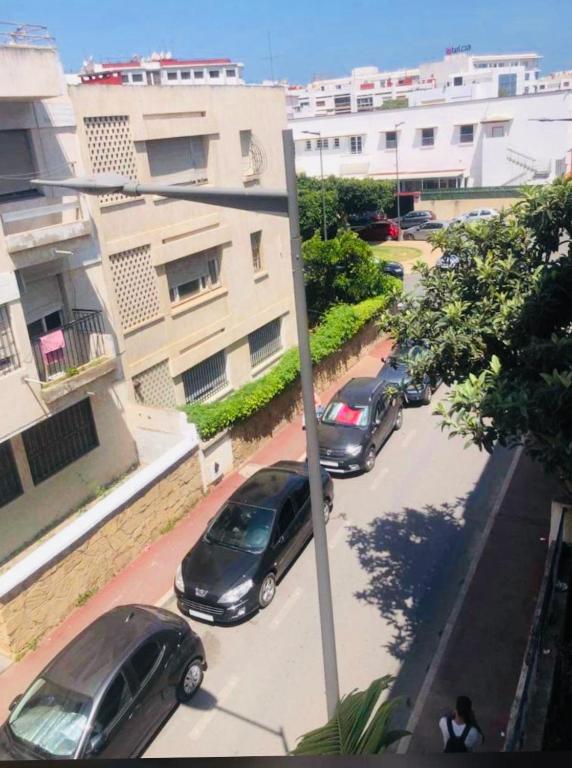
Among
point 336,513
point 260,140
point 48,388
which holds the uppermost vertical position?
point 260,140

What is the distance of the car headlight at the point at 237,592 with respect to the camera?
10484 millimetres

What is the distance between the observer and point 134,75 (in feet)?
71.9

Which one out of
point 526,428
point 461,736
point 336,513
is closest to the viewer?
point 526,428

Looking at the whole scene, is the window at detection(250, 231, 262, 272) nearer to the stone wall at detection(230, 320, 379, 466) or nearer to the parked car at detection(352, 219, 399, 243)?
the stone wall at detection(230, 320, 379, 466)

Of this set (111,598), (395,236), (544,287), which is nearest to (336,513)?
(111,598)

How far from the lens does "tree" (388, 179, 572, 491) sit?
6.24 m

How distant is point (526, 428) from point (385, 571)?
20.6 ft

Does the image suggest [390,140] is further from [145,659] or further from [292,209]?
[292,209]

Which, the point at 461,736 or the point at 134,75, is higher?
the point at 134,75

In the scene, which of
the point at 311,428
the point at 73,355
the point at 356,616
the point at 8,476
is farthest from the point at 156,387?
the point at 311,428

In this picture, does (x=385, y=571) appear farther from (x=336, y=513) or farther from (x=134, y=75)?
(x=134, y=75)

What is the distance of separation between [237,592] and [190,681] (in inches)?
64.3

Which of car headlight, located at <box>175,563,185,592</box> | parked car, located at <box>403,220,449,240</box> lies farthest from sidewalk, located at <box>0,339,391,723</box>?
parked car, located at <box>403,220,449,240</box>

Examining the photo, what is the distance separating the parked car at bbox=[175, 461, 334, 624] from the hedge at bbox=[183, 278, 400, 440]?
8.30ft
